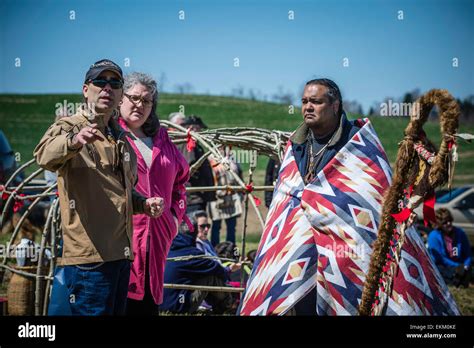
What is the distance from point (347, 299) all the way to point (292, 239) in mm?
462

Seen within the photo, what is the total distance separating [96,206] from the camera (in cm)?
368

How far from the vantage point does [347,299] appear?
174 inches

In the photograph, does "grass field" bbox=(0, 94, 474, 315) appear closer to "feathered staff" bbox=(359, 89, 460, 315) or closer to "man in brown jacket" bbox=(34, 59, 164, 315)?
"feathered staff" bbox=(359, 89, 460, 315)

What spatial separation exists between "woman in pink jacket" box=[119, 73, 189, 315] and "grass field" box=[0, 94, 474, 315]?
11.7 metres

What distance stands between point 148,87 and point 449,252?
5.46m

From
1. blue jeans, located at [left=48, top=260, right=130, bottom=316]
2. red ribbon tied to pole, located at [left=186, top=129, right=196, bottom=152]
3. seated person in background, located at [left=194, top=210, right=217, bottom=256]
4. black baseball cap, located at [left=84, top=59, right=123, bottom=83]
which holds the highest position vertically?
black baseball cap, located at [left=84, top=59, right=123, bottom=83]

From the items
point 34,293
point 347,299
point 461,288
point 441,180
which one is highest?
point 441,180

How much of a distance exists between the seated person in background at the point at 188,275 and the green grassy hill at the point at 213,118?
36.0 feet

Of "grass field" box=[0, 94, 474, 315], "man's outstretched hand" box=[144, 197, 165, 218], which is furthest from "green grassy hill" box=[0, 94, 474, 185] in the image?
"man's outstretched hand" box=[144, 197, 165, 218]

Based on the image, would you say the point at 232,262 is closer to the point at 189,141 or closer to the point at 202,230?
the point at 202,230

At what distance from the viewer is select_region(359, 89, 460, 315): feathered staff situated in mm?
3398

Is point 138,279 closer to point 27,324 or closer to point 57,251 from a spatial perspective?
point 27,324

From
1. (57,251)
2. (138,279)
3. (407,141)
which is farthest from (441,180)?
(57,251)

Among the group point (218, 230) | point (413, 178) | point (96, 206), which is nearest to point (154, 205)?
point (96, 206)
